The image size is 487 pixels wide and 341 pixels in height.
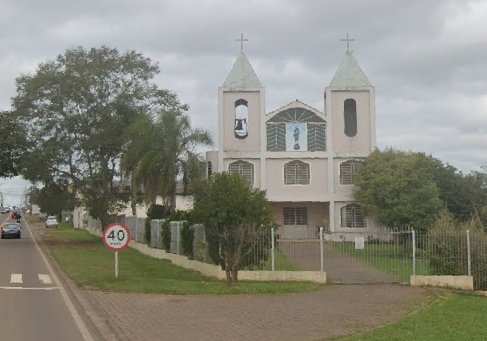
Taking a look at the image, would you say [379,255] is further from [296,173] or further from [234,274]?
[296,173]

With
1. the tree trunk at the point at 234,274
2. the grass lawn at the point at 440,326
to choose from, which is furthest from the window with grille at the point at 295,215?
the grass lawn at the point at 440,326

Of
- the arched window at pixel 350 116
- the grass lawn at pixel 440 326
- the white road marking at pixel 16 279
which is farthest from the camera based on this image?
the arched window at pixel 350 116

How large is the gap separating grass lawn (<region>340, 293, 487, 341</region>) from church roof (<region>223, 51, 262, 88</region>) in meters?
30.1

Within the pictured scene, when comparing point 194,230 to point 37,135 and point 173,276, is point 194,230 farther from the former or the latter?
point 37,135

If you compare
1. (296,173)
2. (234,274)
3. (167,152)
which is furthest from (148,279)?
(296,173)

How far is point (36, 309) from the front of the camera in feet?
46.0

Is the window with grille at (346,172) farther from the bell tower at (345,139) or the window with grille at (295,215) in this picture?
the window with grille at (295,215)

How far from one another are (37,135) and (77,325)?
33089mm

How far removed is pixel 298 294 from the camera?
16625mm

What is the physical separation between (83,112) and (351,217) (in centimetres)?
1960

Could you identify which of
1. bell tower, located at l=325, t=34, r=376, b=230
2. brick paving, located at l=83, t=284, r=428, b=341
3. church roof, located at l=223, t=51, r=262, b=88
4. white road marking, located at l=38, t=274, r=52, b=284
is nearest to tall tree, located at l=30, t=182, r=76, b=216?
church roof, located at l=223, t=51, r=262, b=88

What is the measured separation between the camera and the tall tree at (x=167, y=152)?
34.1m

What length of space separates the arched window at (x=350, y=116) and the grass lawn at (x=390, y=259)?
24.6 metres

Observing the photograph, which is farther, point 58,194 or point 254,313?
point 58,194
